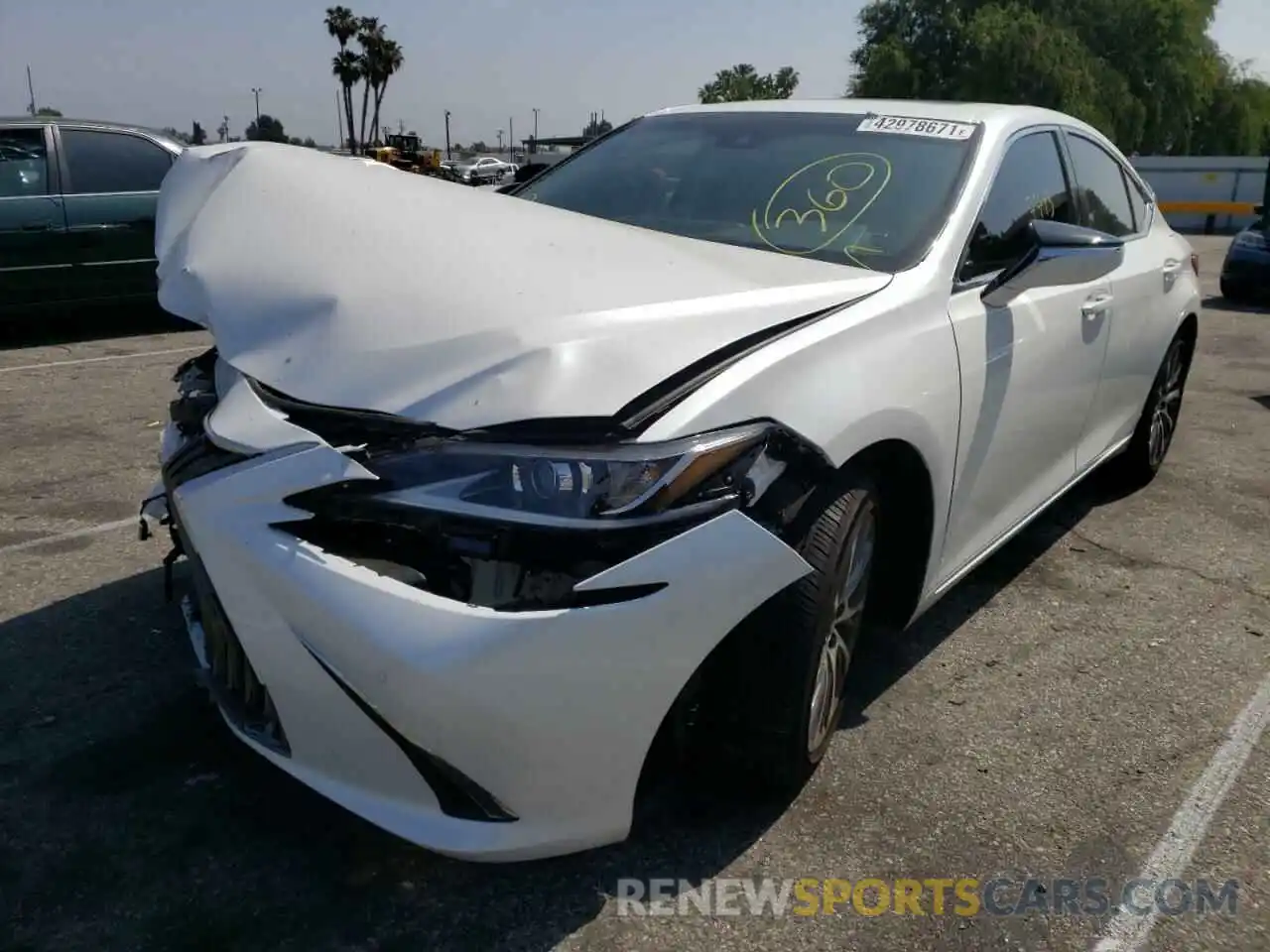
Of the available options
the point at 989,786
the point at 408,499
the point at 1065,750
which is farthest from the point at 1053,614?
the point at 408,499

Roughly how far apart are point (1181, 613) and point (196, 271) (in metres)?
3.22

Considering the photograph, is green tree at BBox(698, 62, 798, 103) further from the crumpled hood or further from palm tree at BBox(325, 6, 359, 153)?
the crumpled hood

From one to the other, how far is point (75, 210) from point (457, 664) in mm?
7551

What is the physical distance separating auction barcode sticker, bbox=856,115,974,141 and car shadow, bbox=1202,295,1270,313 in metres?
10.3

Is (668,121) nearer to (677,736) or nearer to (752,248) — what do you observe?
(752,248)

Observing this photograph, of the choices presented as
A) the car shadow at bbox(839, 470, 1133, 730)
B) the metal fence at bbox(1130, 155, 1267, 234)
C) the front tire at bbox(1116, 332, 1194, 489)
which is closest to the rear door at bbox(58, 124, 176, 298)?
the car shadow at bbox(839, 470, 1133, 730)

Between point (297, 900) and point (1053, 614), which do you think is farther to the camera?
point (1053, 614)

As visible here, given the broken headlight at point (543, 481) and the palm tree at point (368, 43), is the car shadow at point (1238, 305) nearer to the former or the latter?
the broken headlight at point (543, 481)

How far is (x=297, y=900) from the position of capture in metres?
2.15

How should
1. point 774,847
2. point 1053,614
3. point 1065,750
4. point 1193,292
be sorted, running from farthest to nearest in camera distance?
point 1193,292, point 1053,614, point 1065,750, point 774,847

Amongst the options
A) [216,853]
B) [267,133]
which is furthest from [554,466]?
[267,133]

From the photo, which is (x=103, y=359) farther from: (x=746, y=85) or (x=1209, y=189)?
(x=746, y=85)

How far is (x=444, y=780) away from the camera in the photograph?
6.21 ft

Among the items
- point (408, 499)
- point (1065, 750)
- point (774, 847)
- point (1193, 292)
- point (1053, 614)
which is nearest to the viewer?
point (408, 499)
